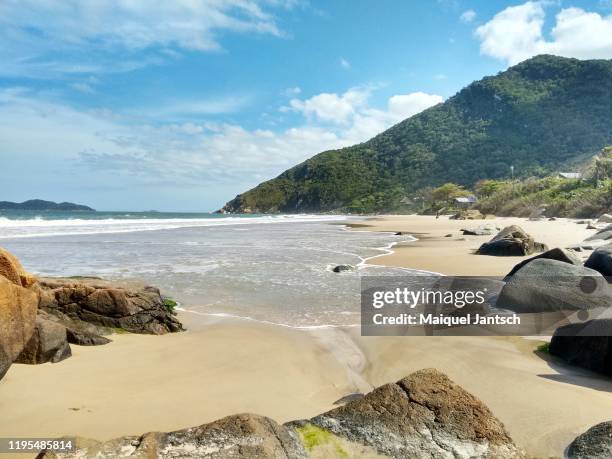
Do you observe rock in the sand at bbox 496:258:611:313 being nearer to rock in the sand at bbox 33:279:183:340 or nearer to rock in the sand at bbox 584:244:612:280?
rock in the sand at bbox 584:244:612:280

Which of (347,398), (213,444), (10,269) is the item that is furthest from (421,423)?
(10,269)

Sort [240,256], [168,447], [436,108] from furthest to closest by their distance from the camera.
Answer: [436,108]
[240,256]
[168,447]

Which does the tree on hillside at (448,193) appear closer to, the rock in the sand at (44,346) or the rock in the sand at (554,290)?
the rock in the sand at (554,290)

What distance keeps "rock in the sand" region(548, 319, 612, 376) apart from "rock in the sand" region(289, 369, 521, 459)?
233 cm

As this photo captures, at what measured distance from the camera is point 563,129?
112m

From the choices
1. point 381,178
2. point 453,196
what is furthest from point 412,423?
point 381,178

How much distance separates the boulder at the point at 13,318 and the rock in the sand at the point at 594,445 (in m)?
4.55

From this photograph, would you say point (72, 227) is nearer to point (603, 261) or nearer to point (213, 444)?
point (603, 261)

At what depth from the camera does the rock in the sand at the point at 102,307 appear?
595 cm

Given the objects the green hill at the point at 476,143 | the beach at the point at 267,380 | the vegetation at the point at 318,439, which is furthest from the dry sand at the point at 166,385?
the green hill at the point at 476,143

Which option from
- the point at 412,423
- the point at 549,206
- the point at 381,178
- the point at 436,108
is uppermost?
the point at 436,108

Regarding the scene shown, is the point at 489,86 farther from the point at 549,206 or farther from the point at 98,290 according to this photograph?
the point at 98,290

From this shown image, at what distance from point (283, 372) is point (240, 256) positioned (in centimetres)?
1103

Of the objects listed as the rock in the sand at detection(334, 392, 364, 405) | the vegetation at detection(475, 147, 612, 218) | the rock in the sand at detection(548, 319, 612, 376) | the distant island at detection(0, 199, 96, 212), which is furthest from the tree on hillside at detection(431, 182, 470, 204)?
the distant island at detection(0, 199, 96, 212)
